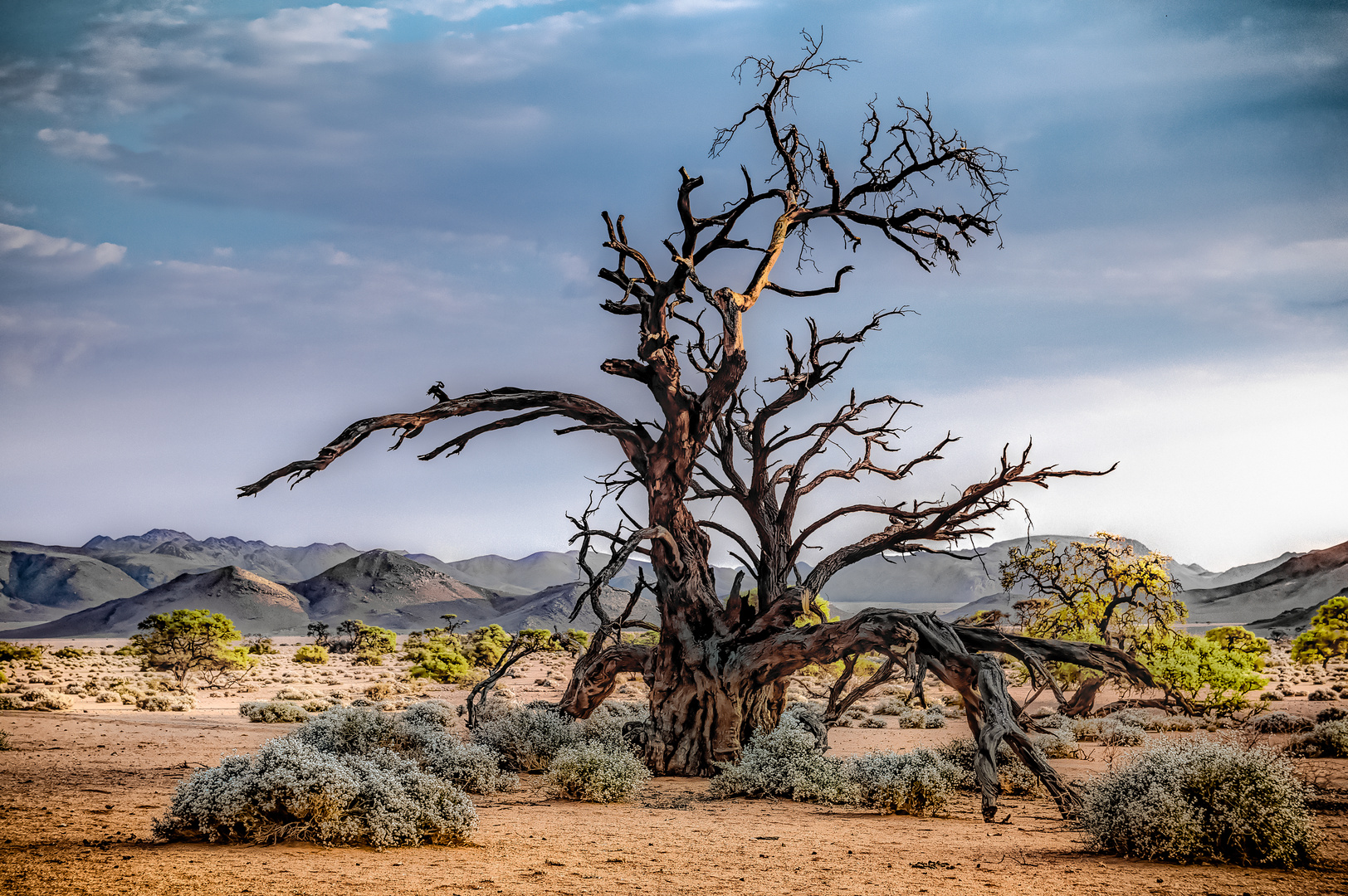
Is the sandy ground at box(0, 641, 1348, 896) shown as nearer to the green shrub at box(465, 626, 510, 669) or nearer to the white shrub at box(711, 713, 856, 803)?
the white shrub at box(711, 713, 856, 803)

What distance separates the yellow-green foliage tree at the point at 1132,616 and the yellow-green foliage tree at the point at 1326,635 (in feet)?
10.0

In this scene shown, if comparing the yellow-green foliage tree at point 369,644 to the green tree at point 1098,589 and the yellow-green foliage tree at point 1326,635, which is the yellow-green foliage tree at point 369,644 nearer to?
the green tree at point 1098,589

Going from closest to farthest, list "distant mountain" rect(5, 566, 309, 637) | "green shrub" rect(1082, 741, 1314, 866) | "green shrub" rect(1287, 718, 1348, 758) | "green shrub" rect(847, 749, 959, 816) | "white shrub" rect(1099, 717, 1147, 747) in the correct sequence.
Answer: "green shrub" rect(1082, 741, 1314, 866), "green shrub" rect(847, 749, 959, 816), "green shrub" rect(1287, 718, 1348, 758), "white shrub" rect(1099, 717, 1147, 747), "distant mountain" rect(5, 566, 309, 637)

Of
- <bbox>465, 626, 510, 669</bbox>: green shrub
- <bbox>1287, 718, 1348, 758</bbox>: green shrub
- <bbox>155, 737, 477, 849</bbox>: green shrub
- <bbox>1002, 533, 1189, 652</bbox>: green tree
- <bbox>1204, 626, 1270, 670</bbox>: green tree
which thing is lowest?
<bbox>465, 626, 510, 669</bbox>: green shrub

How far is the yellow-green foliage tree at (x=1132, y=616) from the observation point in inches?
809

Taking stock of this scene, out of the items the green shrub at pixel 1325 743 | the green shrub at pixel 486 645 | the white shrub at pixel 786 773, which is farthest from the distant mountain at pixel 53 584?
the green shrub at pixel 1325 743

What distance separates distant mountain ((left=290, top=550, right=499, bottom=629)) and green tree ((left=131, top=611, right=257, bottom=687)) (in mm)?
88069

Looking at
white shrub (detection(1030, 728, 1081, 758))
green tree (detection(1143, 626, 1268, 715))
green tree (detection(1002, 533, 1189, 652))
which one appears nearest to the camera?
white shrub (detection(1030, 728, 1081, 758))

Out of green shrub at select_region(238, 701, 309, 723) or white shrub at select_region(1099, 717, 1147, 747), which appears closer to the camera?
white shrub at select_region(1099, 717, 1147, 747)

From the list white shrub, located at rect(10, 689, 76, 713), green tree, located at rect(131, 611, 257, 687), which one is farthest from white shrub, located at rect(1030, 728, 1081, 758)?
green tree, located at rect(131, 611, 257, 687)

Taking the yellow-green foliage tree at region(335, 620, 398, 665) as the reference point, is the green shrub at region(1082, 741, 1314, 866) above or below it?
above

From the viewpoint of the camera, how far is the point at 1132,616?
21531 mm

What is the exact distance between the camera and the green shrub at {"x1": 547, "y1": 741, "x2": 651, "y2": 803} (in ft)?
35.9

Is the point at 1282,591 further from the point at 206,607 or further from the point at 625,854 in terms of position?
the point at 625,854
